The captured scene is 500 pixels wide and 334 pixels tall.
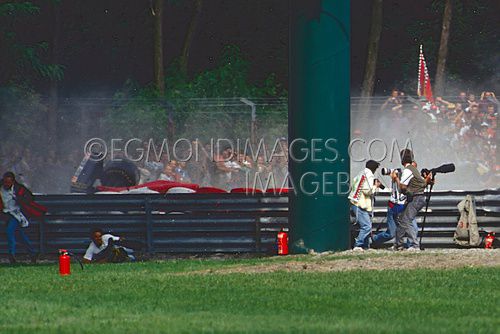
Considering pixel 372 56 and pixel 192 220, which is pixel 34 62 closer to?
pixel 372 56

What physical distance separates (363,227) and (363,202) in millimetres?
443

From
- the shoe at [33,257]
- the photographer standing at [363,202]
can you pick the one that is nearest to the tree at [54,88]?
the shoe at [33,257]

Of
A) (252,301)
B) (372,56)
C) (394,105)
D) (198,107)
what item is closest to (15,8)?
(198,107)

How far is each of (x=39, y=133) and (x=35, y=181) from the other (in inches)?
219

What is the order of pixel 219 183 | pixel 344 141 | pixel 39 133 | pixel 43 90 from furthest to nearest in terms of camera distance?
pixel 43 90, pixel 39 133, pixel 219 183, pixel 344 141

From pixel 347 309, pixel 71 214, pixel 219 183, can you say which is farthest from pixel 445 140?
pixel 347 309

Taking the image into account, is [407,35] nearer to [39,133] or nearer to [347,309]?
[39,133]

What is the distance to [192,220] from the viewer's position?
24.1 metres

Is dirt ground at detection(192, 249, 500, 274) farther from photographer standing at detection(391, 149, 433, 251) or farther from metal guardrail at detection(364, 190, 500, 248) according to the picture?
metal guardrail at detection(364, 190, 500, 248)

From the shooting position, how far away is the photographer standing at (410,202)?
22828 millimetres

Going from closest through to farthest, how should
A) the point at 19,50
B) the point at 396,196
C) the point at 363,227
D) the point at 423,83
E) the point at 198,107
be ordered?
the point at 363,227 < the point at 396,196 < the point at 198,107 < the point at 423,83 < the point at 19,50

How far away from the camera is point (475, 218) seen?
23.3m

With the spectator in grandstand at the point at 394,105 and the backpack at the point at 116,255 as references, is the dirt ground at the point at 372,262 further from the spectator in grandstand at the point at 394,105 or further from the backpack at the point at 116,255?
the spectator in grandstand at the point at 394,105

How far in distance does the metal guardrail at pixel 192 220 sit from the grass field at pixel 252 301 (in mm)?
3957
